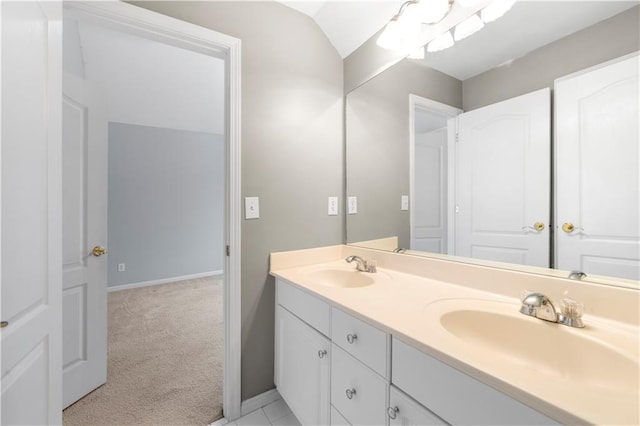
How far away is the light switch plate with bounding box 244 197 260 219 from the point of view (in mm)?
1455

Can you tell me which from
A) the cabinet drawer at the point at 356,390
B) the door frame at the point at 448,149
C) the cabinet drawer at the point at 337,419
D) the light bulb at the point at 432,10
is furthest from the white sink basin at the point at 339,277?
the light bulb at the point at 432,10

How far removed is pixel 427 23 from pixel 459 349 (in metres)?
1.43

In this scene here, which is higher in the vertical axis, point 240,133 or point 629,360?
point 240,133

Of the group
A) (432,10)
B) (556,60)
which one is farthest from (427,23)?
(556,60)

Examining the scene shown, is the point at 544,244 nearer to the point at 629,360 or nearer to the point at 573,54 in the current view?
the point at 629,360

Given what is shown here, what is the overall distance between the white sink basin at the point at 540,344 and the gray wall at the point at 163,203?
3.29 m

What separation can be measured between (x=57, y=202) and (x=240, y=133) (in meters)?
0.79

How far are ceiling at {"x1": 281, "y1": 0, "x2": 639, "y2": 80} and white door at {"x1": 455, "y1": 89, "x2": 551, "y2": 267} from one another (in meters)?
0.20

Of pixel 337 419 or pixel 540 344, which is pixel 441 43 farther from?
pixel 337 419

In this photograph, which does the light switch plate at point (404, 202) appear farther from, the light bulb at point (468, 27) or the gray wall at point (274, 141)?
the light bulb at point (468, 27)

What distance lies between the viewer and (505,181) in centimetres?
108

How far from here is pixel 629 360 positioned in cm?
62

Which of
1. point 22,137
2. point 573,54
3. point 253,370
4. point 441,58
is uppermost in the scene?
point 441,58

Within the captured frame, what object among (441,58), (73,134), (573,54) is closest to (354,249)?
(441,58)
